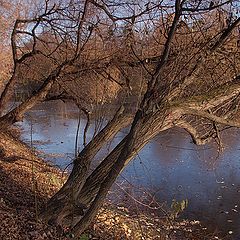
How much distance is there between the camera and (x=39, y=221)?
5.54 m

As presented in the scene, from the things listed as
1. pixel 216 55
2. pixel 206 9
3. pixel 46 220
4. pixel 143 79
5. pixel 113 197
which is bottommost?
Answer: pixel 113 197

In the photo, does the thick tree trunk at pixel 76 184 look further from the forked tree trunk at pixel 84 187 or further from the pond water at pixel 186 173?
the pond water at pixel 186 173

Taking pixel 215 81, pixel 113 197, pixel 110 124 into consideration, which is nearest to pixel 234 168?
pixel 113 197

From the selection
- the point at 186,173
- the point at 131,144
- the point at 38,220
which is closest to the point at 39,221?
the point at 38,220

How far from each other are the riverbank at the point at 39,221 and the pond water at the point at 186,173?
728 millimetres

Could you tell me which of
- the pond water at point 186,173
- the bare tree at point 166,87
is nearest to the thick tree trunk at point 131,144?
the bare tree at point 166,87

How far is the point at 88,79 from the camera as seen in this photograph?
10.0 metres

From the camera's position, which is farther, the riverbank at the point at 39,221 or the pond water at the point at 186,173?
the pond water at the point at 186,173

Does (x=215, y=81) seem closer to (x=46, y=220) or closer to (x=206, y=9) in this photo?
(x=206, y=9)

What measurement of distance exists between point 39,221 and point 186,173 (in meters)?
7.63

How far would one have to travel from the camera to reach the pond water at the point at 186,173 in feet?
31.2

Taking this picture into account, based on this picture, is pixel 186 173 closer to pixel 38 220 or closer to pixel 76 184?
pixel 76 184

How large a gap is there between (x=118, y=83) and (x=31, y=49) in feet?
12.6

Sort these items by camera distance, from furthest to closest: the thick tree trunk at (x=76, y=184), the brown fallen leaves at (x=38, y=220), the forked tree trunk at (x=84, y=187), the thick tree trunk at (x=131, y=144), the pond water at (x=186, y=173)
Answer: the pond water at (x=186, y=173), the thick tree trunk at (x=76, y=184), the forked tree trunk at (x=84, y=187), the brown fallen leaves at (x=38, y=220), the thick tree trunk at (x=131, y=144)
